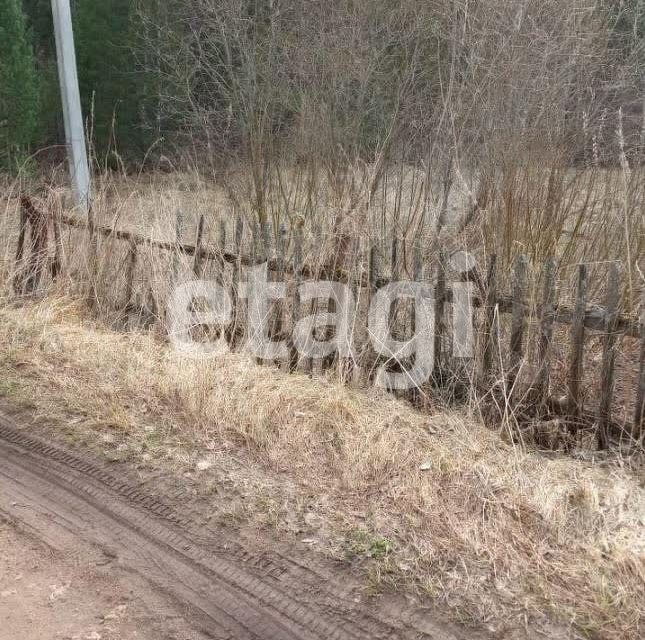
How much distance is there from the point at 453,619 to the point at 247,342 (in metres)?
2.89

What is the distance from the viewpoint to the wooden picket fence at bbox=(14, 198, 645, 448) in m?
4.02

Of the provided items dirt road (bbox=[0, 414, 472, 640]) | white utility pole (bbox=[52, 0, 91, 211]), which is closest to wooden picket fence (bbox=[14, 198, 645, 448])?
dirt road (bbox=[0, 414, 472, 640])

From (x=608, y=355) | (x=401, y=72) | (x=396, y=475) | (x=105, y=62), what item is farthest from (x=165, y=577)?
(x=105, y=62)

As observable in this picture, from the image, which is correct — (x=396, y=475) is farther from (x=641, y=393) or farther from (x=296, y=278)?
(x=296, y=278)

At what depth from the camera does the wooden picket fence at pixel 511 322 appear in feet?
13.2

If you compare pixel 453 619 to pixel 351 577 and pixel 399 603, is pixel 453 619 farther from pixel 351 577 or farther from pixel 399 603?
pixel 351 577

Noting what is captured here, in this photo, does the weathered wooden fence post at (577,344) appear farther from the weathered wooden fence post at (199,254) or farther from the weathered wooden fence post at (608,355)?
the weathered wooden fence post at (199,254)

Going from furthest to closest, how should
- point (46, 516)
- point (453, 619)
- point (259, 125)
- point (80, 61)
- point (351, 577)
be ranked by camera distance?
point (80, 61) < point (259, 125) < point (46, 516) < point (351, 577) < point (453, 619)

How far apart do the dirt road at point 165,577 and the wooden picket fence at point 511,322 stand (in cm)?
164

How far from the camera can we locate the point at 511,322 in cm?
459

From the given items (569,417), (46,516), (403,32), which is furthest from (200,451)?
(403,32)

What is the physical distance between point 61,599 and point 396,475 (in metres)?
Result: 1.73

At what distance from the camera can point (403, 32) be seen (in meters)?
8.37

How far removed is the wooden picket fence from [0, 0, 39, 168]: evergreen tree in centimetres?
881
